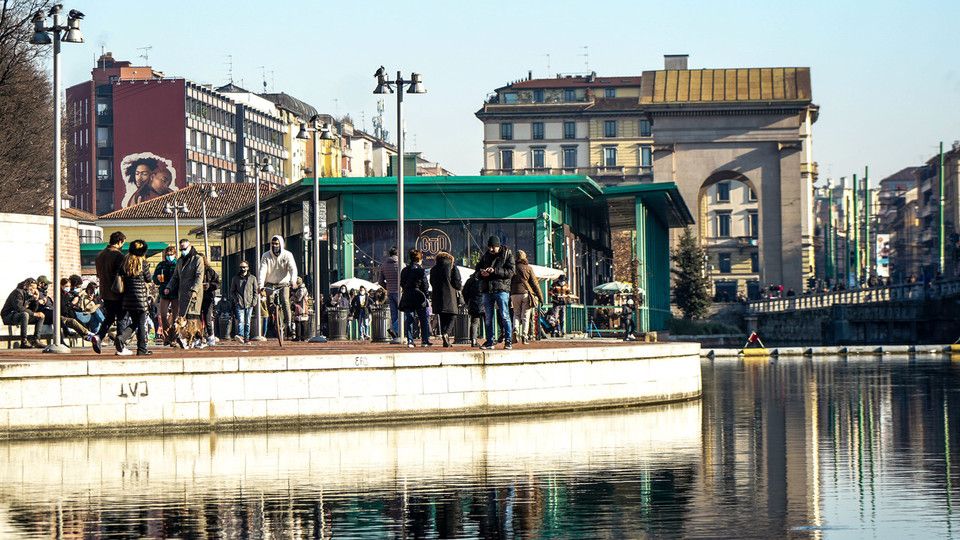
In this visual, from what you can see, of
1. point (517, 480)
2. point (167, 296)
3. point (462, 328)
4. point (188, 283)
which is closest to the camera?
point (517, 480)

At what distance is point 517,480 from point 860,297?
80622 millimetres

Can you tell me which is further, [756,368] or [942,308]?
[942,308]

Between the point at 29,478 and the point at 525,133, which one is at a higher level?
the point at 525,133

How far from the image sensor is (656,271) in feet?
235

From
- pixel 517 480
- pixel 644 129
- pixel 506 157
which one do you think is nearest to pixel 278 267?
pixel 517 480

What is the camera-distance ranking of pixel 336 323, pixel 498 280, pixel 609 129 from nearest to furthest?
pixel 498 280 → pixel 336 323 → pixel 609 129

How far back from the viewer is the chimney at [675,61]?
133625 mm

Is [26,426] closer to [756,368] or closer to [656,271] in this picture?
[756,368]

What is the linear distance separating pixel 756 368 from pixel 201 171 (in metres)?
97.8

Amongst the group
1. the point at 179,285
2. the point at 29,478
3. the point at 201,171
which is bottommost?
the point at 29,478

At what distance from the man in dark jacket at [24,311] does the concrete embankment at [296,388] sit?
778 centimetres

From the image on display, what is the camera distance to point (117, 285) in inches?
876

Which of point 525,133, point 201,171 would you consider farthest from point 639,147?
point 201,171

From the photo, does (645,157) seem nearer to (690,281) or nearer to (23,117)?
(690,281)
